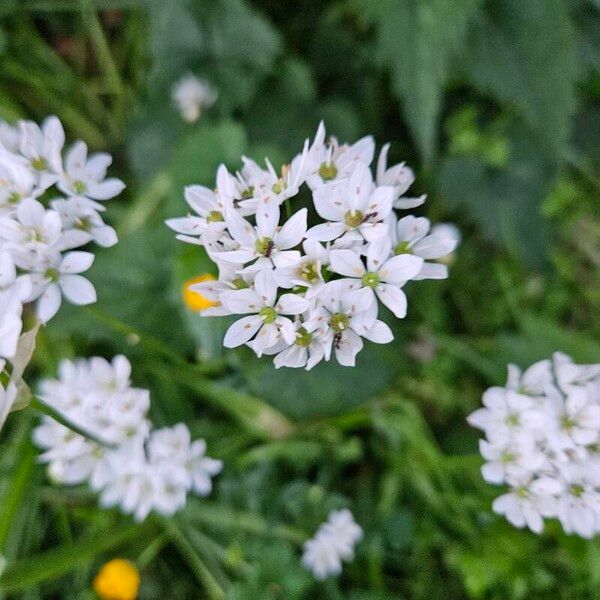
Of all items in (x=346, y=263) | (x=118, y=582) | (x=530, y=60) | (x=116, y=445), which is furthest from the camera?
(x=530, y=60)

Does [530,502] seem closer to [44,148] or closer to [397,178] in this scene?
[397,178]

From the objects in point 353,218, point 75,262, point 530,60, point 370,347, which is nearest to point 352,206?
point 353,218

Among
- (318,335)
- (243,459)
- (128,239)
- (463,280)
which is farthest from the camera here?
(463,280)

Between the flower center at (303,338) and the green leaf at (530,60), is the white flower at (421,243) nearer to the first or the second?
the flower center at (303,338)

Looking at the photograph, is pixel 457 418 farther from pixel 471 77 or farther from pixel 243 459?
pixel 471 77

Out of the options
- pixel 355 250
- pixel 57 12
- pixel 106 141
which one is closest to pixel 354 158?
pixel 355 250

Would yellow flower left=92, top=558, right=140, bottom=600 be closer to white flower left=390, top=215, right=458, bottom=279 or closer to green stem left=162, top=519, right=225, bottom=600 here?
green stem left=162, top=519, right=225, bottom=600

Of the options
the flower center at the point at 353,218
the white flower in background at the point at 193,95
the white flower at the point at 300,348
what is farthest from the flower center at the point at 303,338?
the white flower in background at the point at 193,95
